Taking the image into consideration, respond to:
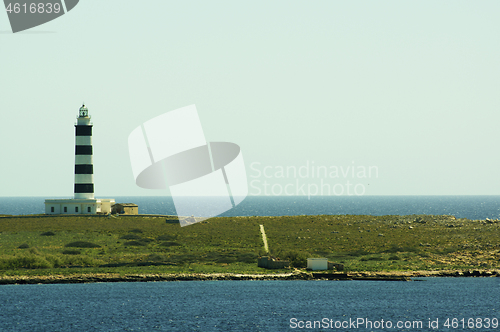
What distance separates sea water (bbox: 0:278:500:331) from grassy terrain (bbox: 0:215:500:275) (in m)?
5.73

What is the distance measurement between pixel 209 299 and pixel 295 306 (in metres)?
7.43

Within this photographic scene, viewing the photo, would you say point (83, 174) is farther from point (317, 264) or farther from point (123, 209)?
point (317, 264)

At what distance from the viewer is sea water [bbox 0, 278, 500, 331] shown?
46.8 m

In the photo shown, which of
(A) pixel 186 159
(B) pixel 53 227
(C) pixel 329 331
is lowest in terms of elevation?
(C) pixel 329 331

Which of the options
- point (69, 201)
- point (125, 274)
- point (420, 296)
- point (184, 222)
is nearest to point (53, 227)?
point (69, 201)

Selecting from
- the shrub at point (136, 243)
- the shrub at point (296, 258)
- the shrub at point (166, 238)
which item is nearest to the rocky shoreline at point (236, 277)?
the shrub at point (296, 258)

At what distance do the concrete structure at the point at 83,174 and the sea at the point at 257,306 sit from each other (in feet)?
132

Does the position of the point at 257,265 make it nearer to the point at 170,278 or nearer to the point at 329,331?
the point at 170,278

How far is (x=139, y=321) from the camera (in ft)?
156

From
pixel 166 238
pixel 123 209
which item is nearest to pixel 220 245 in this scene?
pixel 166 238

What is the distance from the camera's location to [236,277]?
204 ft

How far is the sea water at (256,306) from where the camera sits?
46.8 metres

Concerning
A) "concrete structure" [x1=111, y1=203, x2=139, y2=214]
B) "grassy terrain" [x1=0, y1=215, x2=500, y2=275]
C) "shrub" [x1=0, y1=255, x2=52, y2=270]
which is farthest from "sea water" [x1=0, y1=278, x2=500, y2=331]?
"concrete structure" [x1=111, y1=203, x2=139, y2=214]

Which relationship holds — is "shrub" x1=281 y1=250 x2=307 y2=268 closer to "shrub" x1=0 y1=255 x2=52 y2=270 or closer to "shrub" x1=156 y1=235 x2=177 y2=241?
"shrub" x1=156 y1=235 x2=177 y2=241
